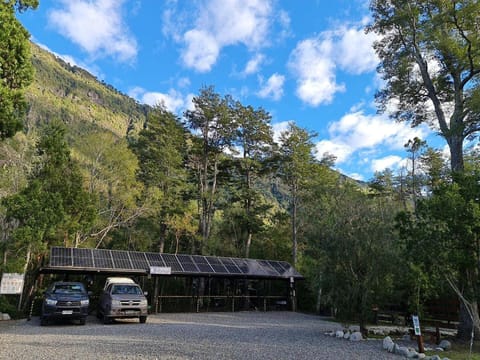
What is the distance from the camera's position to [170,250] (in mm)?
30516

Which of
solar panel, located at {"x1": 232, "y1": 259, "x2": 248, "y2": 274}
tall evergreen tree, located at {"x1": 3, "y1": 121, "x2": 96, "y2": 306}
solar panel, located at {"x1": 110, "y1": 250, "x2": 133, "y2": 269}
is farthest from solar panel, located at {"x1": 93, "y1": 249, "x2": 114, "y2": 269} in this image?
solar panel, located at {"x1": 232, "y1": 259, "x2": 248, "y2": 274}

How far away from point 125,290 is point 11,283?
154 inches

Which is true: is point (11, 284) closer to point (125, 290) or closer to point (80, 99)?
point (125, 290)

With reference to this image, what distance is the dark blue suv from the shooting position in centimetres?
1236

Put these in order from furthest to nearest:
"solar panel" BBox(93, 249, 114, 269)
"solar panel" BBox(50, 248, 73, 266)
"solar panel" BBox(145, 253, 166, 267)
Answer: "solar panel" BBox(145, 253, 166, 267)
"solar panel" BBox(93, 249, 114, 269)
"solar panel" BBox(50, 248, 73, 266)

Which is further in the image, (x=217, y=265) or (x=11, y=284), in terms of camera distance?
(x=217, y=265)

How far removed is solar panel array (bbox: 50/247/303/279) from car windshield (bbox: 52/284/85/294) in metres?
1.52

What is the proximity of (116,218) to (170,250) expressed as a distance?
31.5ft

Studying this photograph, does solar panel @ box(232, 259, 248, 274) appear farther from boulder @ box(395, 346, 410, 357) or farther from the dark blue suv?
boulder @ box(395, 346, 410, 357)

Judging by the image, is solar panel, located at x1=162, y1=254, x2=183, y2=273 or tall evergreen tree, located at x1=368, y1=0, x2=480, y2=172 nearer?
tall evergreen tree, located at x1=368, y1=0, x2=480, y2=172

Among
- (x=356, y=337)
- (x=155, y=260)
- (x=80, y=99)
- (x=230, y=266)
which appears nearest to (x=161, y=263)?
(x=155, y=260)

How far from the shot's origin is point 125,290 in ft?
46.4

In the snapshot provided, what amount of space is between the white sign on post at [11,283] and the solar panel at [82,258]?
3.15 metres

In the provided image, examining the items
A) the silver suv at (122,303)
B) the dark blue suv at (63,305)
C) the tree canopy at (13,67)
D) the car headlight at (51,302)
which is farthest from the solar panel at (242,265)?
the tree canopy at (13,67)
